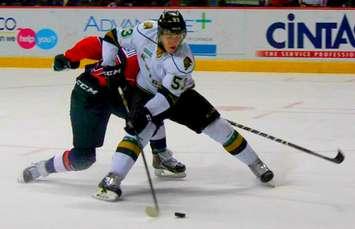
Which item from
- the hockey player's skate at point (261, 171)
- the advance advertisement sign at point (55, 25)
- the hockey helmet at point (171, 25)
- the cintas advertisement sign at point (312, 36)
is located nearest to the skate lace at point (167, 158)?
the hockey player's skate at point (261, 171)

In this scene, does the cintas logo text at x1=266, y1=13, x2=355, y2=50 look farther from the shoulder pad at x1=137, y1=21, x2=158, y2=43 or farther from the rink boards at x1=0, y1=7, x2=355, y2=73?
the shoulder pad at x1=137, y1=21, x2=158, y2=43

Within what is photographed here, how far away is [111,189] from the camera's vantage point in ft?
11.8

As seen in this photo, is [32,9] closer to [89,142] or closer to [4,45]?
[4,45]

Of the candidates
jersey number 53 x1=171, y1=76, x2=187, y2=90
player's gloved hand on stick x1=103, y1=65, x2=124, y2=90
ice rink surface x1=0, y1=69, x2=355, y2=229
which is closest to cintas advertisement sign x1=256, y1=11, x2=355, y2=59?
ice rink surface x1=0, y1=69, x2=355, y2=229

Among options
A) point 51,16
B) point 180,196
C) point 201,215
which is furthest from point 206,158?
point 51,16

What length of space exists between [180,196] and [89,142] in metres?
0.54

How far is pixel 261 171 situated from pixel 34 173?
122cm

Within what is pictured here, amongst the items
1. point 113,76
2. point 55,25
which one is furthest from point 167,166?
point 55,25

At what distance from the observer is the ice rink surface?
329cm

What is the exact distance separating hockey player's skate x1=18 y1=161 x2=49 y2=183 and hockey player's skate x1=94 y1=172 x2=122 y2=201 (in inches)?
20.2

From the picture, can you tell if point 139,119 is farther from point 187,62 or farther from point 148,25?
point 148,25

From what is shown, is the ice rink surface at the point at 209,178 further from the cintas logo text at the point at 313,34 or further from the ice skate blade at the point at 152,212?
the cintas logo text at the point at 313,34

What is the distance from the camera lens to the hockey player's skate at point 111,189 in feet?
11.8

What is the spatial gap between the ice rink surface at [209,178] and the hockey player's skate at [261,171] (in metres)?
0.06
